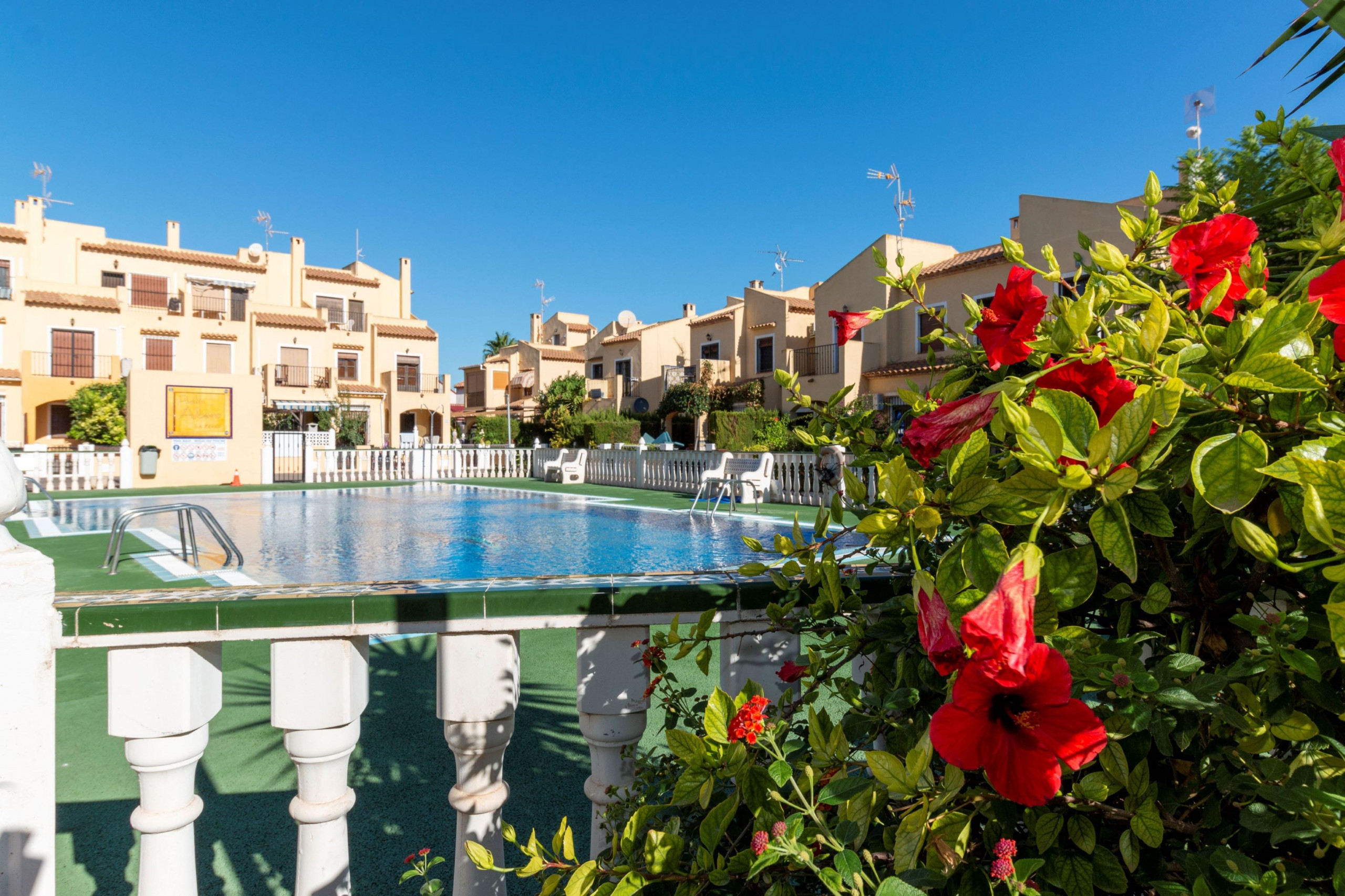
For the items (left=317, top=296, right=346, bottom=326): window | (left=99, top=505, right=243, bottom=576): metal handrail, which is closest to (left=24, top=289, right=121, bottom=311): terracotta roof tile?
(left=317, top=296, right=346, bottom=326): window

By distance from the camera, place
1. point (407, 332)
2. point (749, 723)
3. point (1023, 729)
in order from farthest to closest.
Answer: point (407, 332)
point (749, 723)
point (1023, 729)

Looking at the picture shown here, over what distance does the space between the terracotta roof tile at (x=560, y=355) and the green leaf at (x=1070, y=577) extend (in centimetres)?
4781

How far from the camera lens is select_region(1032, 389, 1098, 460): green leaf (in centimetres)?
63

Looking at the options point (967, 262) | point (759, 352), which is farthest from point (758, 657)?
point (759, 352)

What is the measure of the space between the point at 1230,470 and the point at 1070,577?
16cm

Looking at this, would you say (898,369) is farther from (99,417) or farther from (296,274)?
(296,274)

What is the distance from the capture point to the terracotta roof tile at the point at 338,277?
145ft

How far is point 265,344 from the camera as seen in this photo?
39.4 meters

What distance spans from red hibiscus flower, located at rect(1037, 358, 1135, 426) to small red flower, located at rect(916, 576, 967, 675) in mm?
225

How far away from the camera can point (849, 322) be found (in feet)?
4.33

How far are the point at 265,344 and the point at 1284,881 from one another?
4469 cm

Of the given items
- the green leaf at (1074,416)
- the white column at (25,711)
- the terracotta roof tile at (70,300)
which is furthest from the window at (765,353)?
the green leaf at (1074,416)

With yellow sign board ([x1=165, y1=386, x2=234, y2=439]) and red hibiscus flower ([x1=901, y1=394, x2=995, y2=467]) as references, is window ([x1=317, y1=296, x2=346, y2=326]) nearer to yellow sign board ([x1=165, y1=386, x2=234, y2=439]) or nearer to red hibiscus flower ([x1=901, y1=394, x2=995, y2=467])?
yellow sign board ([x1=165, y1=386, x2=234, y2=439])

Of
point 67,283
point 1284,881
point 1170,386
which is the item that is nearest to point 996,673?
point 1170,386
